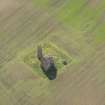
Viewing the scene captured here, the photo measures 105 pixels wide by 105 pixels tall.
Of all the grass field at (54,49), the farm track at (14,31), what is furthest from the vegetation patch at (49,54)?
the farm track at (14,31)

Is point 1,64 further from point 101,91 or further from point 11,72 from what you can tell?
point 101,91

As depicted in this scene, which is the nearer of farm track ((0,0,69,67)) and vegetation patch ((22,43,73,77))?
vegetation patch ((22,43,73,77))

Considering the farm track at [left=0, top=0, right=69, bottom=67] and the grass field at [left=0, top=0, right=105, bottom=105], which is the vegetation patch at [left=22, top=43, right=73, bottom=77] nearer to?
the grass field at [left=0, top=0, right=105, bottom=105]

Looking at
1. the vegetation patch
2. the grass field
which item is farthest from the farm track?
the vegetation patch

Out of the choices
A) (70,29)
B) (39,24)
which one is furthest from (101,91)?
(39,24)

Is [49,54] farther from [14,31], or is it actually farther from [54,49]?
[14,31]

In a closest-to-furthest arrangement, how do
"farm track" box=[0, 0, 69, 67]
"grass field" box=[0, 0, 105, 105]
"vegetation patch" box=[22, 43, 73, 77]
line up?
"grass field" box=[0, 0, 105, 105] < "vegetation patch" box=[22, 43, 73, 77] < "farm track" box=[0, 0, 69, 67]

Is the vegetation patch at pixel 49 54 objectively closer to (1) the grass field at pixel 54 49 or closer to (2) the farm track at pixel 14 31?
(1) the grass field at pixel 54 49
